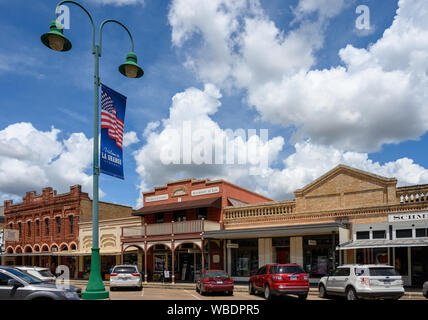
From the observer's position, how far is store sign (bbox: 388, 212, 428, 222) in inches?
822

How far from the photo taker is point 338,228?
22.5 metres

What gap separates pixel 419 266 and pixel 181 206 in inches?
639

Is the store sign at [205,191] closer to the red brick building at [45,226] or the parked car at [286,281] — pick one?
the parked car at [286,281]

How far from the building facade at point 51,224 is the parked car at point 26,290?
27224 millimetres

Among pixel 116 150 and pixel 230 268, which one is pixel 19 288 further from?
pixel 230 268

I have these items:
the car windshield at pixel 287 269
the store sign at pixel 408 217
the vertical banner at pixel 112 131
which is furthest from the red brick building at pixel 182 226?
the vertical banner at pixel 112 131

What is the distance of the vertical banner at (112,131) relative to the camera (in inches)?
526

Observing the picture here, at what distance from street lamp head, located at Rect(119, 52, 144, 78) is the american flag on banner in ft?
4.19

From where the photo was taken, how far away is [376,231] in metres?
22.5

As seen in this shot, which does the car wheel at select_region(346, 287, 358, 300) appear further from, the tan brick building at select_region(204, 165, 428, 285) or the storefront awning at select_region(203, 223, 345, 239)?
the storefront awning at select_region(203, 223, 345, 239)

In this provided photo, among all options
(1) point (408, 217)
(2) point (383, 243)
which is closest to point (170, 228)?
(2) point (383, 243)

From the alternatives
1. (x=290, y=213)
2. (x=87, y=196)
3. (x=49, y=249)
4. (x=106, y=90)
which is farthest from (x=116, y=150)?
(x=49, y=249)

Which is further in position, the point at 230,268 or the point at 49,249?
the point at 49,249
